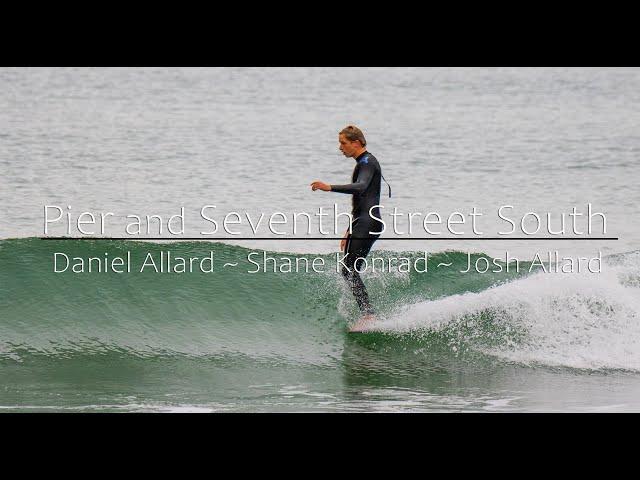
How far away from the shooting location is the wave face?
355 inches

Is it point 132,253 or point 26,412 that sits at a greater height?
point 132,253

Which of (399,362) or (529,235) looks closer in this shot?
(399,362)

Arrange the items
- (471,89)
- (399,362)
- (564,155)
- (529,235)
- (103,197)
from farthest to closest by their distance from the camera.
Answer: (471,89)
(564,155)
(103,197)
(529,235)
(399,362)

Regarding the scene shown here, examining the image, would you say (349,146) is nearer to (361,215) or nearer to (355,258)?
(361,215)

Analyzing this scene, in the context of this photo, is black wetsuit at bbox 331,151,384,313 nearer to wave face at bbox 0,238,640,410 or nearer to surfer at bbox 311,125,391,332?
surfer at bbox 311,125,391,332

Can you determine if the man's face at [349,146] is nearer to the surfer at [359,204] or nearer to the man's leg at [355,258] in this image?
the surfer at [359,204]

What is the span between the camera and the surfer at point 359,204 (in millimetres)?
9094

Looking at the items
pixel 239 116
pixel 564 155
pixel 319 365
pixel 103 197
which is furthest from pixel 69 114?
pixel 319 365

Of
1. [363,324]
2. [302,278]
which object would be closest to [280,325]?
[363,324]

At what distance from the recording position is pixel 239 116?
25.8 m

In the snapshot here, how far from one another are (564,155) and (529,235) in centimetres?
758

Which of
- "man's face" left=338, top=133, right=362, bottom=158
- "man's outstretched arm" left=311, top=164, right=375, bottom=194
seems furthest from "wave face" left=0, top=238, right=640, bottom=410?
"man's face" left=338, top=133, right=362, bottom=158

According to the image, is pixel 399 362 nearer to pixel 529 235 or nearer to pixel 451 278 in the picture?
pixel 451 278

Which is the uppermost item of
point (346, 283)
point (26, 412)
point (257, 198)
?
point (257, 198)
